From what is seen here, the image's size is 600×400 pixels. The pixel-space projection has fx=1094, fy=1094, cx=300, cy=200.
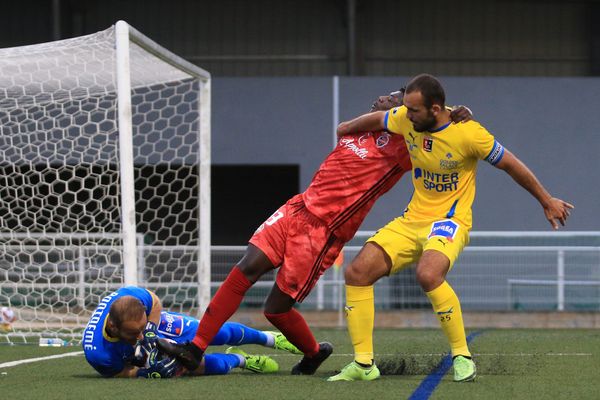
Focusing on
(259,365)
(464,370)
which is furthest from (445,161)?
(259,365)

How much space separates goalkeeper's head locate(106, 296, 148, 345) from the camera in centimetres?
543

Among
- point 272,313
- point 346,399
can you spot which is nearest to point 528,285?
point 272,313

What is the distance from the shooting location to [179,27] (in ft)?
73.8

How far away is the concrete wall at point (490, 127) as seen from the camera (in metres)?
18.3

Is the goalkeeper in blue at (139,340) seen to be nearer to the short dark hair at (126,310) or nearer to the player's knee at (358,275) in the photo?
the short dark hair at (126,310)

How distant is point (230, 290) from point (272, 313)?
0.94ft

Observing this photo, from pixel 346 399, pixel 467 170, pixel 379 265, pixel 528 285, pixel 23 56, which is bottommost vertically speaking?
pixel 528 285

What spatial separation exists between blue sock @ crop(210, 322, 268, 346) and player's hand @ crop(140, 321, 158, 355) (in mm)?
490

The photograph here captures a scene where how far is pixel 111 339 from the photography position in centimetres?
571

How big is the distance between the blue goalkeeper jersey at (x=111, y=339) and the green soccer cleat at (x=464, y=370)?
1566 millimetres

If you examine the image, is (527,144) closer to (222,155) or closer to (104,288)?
(222,155)

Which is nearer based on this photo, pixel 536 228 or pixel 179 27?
pixel 536 228

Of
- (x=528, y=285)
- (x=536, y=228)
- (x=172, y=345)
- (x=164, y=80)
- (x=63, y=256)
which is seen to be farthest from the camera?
→ (x=536, y=228)

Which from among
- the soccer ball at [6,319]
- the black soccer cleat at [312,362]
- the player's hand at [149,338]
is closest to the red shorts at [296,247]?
the black soccer cleat at [312,362]
